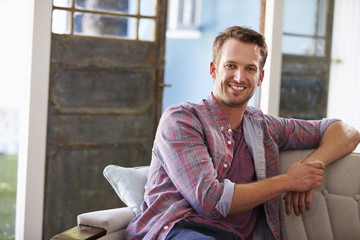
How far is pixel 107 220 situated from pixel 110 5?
2.05m

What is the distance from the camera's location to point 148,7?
355 cm

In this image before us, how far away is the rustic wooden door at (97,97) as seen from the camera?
3.29 meters

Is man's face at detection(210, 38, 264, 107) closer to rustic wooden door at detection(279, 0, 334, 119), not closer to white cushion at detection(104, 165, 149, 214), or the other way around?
white cushion at detection(104, 165, 149, 214)

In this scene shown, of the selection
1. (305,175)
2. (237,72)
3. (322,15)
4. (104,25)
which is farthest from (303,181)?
(322,15)

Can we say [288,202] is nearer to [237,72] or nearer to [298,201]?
[298,201]

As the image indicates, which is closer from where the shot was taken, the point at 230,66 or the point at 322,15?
the point at 230,66

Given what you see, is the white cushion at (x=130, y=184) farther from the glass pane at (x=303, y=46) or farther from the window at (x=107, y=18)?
the glass pane at (x=303, y=46)

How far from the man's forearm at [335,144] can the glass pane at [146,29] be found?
1.88 meters

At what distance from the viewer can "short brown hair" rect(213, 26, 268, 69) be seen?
1.98 m

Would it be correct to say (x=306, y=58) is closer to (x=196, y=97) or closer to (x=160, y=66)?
(x=160, y=66)

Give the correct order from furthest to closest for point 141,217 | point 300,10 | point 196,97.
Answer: point 196,97 → point 300,10 → point 141,217

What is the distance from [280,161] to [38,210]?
1.89 m

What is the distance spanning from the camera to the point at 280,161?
6.76 feet

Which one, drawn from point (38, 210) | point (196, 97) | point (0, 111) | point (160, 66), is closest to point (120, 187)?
point (38, 210)
